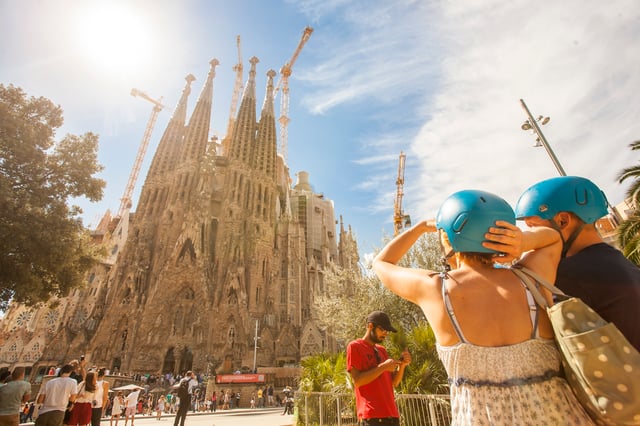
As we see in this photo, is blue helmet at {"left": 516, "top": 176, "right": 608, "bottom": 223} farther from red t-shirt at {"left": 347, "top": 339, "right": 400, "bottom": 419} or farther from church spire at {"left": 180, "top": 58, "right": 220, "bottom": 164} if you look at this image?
church spire at {"left": 180, "top": 58, "right": 220, "bottom": 164}

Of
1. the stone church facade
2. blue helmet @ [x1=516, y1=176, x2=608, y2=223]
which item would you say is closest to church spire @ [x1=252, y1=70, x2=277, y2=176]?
the stone church facade

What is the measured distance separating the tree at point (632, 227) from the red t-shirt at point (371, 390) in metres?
11.3

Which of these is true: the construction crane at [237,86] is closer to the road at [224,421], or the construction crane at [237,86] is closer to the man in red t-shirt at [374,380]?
the road at [224,421]

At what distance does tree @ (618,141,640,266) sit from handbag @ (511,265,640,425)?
12.2 meters

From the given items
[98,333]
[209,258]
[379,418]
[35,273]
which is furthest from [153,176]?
[379,418]

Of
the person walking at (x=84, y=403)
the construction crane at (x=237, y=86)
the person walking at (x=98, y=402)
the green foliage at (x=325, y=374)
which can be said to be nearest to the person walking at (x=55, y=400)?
the person walking at (x=84, y=403)

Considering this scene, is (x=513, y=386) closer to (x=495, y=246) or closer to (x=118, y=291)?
(x=495, y=246)

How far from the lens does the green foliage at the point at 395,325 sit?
697 centimetres

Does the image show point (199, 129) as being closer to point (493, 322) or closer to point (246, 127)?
point (246, 127)

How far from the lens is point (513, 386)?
1.33m

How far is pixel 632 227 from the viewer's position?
10.4 m

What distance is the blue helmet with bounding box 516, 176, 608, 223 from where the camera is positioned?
1.86 meters

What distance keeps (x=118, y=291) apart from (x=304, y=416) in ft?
97.4

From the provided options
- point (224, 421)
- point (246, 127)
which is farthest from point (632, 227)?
point (246, 127)
